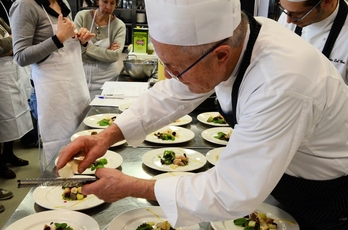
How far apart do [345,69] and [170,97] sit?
3.09 feet

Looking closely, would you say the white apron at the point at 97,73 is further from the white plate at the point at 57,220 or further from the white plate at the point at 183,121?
the white plate at the point at 57,220

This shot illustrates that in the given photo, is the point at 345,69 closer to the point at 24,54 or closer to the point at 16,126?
the point at 24,54

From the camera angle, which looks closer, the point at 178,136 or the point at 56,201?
the point at 56,201

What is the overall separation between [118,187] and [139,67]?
2299 millimetres

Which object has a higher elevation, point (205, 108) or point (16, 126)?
point (205, 108)

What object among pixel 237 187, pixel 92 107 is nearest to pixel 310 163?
pixel 237 187

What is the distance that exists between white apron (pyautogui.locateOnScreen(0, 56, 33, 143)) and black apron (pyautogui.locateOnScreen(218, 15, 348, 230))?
9.36 ft

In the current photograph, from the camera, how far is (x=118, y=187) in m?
1.03

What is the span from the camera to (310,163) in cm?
104

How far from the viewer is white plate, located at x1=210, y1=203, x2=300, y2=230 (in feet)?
3.89

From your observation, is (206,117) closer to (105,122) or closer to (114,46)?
(105,122)

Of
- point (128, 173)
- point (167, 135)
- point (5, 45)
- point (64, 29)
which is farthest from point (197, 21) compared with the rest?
point (5, 45)

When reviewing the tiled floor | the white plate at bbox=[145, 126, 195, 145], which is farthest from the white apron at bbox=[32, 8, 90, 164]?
the white plate at bbox=[145, 126, 195, 145]

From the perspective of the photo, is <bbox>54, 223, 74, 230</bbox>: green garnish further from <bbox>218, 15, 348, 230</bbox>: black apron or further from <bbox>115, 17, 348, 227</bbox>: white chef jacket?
<bbox>218, 15, 348, 230</bbox>: black apron
